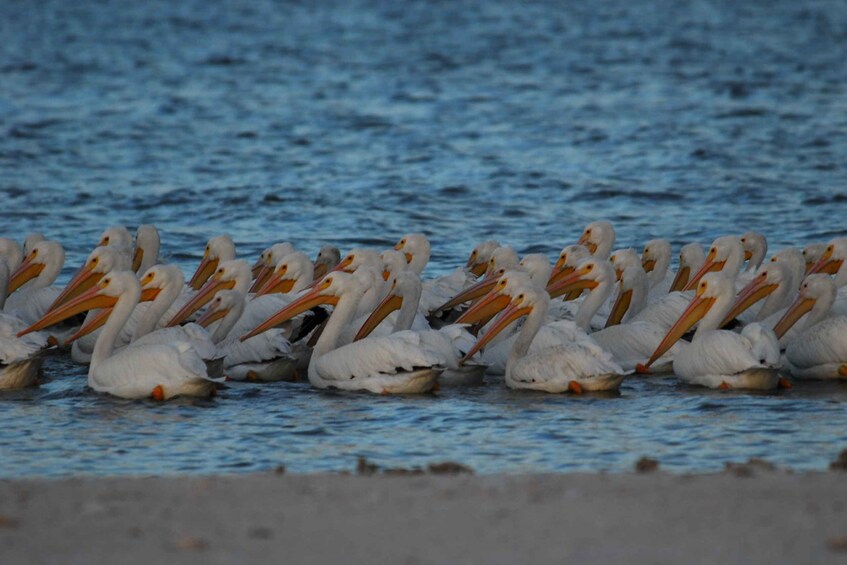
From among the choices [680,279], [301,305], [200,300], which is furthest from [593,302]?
[200,300]

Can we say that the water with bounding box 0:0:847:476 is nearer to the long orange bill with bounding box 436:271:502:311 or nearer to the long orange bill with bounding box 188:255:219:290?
the long orange bill with bounding box 436:271:502:311

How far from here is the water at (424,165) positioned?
6965 millimetres

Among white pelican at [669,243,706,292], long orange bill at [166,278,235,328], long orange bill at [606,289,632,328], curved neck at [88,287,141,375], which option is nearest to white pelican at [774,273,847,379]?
long orange bill at [606,289,632,328]

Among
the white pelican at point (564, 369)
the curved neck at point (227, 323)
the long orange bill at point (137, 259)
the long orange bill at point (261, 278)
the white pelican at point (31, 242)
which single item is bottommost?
the white pelican at point (564, 369)

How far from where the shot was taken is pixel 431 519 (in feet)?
15.3

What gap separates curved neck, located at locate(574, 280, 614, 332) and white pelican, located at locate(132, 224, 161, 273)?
9.88 ft

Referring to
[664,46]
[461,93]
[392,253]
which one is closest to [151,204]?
[392,253]

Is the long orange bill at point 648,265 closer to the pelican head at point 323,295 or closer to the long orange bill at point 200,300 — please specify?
the pelican head at point 323,295

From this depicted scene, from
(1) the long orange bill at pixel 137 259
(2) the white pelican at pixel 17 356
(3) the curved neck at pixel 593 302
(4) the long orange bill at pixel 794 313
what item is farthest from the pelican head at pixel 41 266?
(4) the long orange bill at pixel 794 313

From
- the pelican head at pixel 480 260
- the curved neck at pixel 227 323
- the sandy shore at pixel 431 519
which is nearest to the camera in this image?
the sandy shore at pixel 431 519

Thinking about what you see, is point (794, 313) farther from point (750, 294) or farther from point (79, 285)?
point (79, 285)

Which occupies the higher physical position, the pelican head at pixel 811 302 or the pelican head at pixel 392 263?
the pelican head at pixel 392 263

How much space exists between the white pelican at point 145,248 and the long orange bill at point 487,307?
2.63 meters

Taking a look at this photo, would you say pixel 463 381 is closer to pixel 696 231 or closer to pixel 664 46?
pixel 696 231
